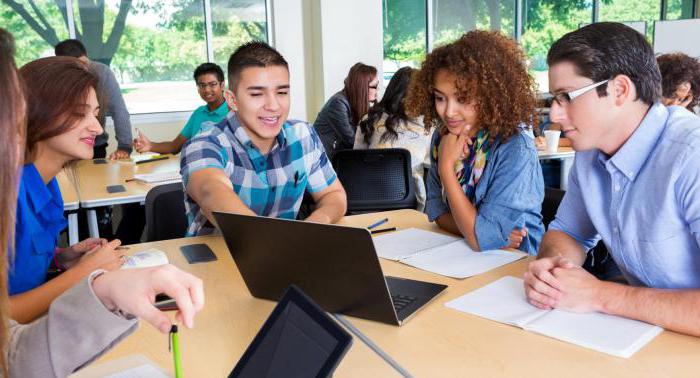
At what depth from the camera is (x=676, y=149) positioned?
126 cm

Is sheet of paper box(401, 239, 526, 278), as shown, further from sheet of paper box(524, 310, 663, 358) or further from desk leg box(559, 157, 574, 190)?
desk leg box(559, 157, 574, 190)

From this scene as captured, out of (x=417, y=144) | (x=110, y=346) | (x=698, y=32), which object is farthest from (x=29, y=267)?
(x=698, y=32)

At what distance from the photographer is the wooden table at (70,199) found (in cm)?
278

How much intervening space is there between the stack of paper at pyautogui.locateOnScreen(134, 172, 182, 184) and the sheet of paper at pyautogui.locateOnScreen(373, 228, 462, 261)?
5.28ft

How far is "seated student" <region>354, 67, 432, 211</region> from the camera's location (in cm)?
381

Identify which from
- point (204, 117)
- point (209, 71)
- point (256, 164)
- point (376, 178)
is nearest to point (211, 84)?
point (209, 71)

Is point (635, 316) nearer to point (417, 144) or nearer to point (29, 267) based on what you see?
point (29, 267)

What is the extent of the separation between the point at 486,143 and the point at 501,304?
751 millimetres

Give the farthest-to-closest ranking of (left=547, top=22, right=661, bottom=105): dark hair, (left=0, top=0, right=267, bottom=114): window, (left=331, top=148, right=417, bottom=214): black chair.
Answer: (left=0, top=0, right=267, bottom=114): window, (left=331, top=148, right=417, bottom=214): black chair, (left=547, top=22, right=661, bottom=105): dark hair

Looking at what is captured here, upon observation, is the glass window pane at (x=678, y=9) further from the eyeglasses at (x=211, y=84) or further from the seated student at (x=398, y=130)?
the eyeglasses at (x=211, y=84)

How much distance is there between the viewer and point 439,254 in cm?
172

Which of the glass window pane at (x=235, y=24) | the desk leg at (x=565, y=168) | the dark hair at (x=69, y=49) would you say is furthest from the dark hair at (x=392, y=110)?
the glass window pane at (x=235, y=24)

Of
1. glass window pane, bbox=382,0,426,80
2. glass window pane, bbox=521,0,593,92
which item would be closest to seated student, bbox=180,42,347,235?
glass window pane, bbox=382,0,426,80

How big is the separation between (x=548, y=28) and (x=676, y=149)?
6.86 m
